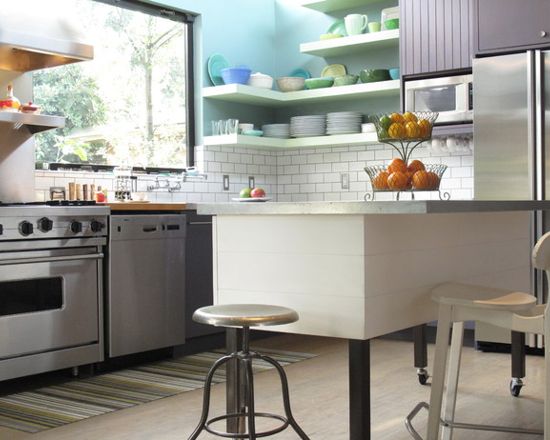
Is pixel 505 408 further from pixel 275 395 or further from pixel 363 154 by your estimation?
pixel 363 154

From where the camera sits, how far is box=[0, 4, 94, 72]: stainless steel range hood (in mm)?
4344

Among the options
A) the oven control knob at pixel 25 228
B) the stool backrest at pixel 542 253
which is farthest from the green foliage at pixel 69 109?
the stool backrest at pixel 542 253

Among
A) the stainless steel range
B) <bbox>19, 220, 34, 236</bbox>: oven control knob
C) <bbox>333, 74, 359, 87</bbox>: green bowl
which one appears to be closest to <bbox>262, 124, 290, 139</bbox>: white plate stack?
<bbox>333, 74, 359, 87</bbox>: green bowl

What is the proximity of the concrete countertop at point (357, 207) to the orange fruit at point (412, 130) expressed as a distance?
1.35 ft

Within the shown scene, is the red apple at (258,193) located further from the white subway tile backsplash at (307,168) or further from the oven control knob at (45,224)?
the white subway tile backsplash at (307,168)

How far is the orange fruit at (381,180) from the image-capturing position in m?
2.94

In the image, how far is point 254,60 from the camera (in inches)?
259

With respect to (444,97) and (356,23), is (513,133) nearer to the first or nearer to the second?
(444,97)

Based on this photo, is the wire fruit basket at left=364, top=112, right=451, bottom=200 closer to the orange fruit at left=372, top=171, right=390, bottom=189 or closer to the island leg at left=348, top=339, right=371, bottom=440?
the orange fruit at left=372, top=171, right=390, bottom=189

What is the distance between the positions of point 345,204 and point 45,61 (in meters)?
3.03

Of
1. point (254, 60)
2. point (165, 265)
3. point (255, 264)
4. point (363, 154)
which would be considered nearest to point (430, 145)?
point (363, 154)

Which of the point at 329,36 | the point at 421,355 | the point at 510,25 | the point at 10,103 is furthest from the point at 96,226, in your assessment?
the point at 510,25

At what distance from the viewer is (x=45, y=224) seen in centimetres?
416

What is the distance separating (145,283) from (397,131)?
2.15 meters
